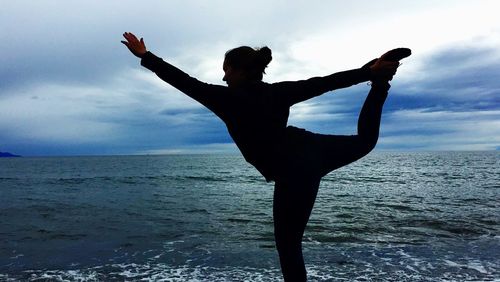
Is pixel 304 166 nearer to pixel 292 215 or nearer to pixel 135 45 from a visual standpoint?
pixel 292 215

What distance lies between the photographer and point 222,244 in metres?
10.3

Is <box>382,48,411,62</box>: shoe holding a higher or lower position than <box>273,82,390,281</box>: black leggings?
higher

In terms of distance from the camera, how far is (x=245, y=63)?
10.7 feet

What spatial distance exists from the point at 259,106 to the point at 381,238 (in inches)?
361

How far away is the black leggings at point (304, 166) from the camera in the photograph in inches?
125

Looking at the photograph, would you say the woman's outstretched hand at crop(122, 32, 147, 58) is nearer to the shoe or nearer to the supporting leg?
the supporting leg

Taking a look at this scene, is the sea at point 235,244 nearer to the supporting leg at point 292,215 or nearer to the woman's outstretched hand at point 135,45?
the supporting leg at point 292,215

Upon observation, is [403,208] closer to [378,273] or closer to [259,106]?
[378,273]

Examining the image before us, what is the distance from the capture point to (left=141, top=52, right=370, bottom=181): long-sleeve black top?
120 inches

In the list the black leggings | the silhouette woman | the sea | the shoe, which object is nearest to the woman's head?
the silhouette woman

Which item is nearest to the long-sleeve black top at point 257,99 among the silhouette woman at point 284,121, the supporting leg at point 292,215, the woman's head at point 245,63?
the silhouette woman at point 284,121

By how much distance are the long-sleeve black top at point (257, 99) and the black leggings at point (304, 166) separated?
0.46ft

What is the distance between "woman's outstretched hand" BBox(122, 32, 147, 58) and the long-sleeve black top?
0.08 meters

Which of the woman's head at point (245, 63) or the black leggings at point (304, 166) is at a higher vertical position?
the woman's head at point (245, 63)
